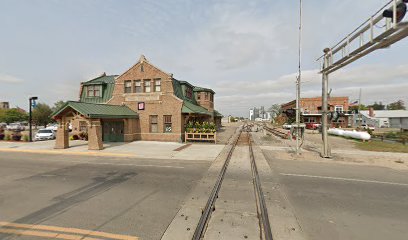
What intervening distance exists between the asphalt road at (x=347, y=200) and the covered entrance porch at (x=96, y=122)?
47.0ft

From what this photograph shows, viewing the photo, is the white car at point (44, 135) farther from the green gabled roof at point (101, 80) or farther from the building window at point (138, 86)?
the building window at point (138, 86)

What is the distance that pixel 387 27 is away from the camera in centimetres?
744

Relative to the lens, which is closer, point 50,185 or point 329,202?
point 329,202

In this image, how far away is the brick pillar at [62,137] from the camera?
55.2ft

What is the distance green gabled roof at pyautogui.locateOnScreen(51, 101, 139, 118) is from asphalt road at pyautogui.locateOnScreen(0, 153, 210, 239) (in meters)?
6.18

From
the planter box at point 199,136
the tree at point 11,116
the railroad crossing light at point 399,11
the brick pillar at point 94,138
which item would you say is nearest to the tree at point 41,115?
the tree at point 11,116

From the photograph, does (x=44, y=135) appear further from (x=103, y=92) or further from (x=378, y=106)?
(x=378, y=106)

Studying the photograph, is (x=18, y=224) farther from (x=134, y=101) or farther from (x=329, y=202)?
(x=134, y=101)

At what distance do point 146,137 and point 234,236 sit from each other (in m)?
19.2

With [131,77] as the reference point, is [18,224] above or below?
below

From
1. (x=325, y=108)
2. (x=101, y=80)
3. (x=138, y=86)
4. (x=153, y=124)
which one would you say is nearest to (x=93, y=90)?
(x=101, y=80)

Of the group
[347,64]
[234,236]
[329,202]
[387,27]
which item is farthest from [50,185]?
[347,64]

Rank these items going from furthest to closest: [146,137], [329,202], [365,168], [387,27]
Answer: [146,137] < [365,168] < [387,27] < [329,202]

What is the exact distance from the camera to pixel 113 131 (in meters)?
21.5
